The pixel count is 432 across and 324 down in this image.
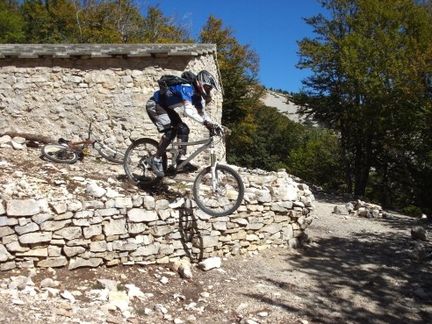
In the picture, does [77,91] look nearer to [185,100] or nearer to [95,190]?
[95,190]

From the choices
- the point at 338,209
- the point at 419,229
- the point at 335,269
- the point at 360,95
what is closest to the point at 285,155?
the point at 360,95

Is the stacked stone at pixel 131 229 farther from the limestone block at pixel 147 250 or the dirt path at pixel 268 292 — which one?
the dirt path at pixel 268 292

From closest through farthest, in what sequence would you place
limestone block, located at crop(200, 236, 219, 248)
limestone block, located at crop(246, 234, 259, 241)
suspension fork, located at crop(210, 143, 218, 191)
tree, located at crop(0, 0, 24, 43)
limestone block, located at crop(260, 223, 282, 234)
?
1. suspension fork, located at crop(210, 143, 218, 191)
2. limestone block, located at crop(200, 236, 219, 248)
3. limestone block, located at crop(246, 234, 259, 241)
4. limestone block, located at crop(260, 223, 282, 234)
5. tree, located at crop(0, 0, 24, 43)

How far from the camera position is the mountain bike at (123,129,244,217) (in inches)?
245

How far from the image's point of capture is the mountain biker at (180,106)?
6.11 metres

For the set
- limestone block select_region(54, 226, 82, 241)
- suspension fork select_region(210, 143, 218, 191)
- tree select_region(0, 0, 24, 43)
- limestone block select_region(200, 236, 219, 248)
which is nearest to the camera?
limestone block select_region(54, 226, 82, 241)

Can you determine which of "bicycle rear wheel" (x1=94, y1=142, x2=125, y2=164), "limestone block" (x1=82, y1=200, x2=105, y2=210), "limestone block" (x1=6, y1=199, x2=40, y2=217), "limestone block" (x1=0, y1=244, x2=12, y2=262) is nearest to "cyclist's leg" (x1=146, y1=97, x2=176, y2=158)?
"limestone block" (x1=82, y1=200, x2=105, y2=210)

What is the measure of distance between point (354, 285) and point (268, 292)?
1.60 m

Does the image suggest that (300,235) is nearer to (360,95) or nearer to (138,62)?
(138,62)

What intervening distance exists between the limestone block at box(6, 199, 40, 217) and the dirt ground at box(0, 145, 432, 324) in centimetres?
48

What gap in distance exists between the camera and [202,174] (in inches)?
246

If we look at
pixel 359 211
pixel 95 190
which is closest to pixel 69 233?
pixel 95 190

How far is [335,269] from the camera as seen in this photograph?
7773mm

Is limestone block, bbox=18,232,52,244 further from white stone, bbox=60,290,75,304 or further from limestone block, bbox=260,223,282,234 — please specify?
limestone block, bbox=260,223,282,234
